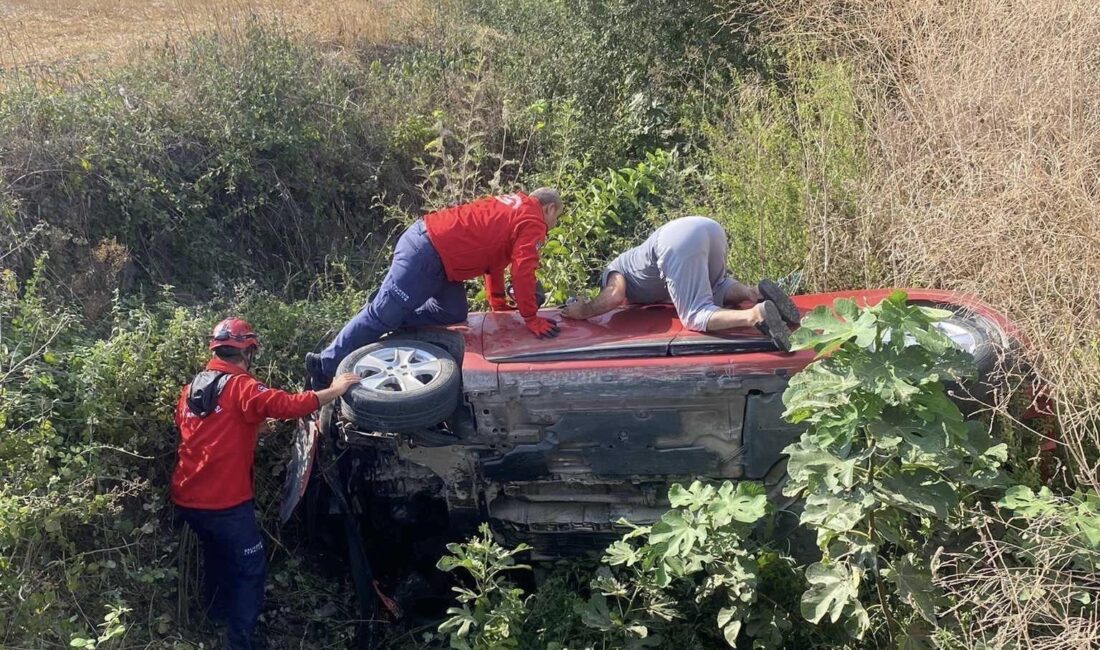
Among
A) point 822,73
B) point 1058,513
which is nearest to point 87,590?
point 1058,513

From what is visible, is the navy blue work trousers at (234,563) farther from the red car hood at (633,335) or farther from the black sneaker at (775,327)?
the black sneaker at (775,327)

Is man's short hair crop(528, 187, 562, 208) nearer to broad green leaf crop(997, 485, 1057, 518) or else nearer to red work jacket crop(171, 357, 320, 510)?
red work jacket crop(171, 357, 320, 510)

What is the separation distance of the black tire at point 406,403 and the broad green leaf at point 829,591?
182 cm

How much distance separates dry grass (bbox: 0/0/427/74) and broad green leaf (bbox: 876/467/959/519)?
7.30 m

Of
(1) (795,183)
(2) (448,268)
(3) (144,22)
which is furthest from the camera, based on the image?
(3) (144,22)

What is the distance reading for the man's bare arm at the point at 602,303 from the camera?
5.32 meters

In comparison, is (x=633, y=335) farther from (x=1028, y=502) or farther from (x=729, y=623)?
(x=1028, y=502)

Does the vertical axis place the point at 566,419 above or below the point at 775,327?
below

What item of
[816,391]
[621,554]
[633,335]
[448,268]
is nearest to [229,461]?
[448,268]

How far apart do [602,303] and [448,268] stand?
0.86 metres

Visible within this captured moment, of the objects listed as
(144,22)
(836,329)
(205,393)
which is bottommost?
(205,393)

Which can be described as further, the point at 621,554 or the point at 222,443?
the point at 222,443

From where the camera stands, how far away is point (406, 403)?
14.9ft

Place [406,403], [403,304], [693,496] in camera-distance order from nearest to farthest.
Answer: [693,496] < [406,403] < [403,304]
